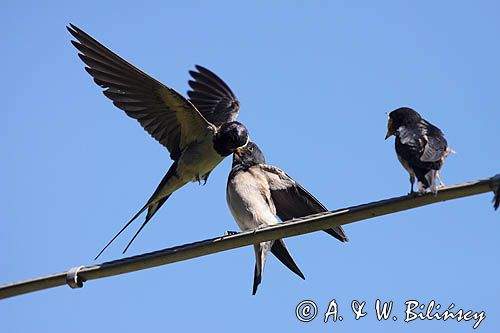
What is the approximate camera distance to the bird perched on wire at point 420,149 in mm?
4176

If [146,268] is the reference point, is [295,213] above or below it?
above

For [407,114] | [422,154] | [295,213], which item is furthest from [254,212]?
[422,154]

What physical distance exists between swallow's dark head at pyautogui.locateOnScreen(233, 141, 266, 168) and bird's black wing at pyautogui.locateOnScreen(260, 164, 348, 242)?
12cm

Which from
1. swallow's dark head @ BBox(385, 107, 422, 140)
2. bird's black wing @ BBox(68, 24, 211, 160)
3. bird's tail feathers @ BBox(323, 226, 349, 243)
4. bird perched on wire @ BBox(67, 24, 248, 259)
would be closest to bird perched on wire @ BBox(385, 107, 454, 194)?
swallow's dark head @ BBox(385, 107, 422, 140)

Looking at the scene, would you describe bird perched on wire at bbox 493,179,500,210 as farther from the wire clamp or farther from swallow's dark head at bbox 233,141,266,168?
swallow's dark head at bbox 233,141,266,168

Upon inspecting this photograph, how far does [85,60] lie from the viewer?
5633 mm

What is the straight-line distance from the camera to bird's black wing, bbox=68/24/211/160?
5.61 m

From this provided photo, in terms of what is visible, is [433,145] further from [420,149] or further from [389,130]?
[389,130]

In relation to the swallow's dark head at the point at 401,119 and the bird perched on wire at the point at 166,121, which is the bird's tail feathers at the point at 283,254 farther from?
the swallow's dark head at the point at 401,119

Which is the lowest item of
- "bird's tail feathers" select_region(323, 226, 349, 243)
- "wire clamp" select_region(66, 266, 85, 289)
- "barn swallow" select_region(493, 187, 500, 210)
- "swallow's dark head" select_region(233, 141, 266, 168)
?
"wire clamp" select_region(66, 266, 85, 289)

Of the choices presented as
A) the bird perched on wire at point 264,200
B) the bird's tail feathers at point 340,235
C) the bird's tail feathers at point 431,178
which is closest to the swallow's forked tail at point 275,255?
the bird perched on wire at point 264,200

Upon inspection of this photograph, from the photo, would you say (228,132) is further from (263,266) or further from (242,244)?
(242,244)

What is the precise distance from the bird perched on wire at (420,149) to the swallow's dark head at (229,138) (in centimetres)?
133

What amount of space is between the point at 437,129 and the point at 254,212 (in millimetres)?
1763
